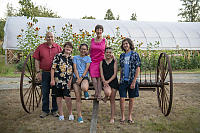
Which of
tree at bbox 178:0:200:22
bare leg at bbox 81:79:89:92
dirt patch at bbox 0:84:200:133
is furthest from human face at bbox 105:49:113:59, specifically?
tree at bbox 178:0:200:22

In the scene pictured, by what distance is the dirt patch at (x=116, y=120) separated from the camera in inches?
135

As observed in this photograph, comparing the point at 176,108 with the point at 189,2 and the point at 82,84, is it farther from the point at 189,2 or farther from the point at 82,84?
the point at 189,2

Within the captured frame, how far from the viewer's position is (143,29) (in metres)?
17.6

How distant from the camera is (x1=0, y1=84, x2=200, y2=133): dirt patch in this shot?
344 centimetres

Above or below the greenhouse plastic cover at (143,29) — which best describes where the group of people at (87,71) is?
below

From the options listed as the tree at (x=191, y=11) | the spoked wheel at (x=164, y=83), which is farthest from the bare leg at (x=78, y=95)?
the tree at (x=191, y=11)

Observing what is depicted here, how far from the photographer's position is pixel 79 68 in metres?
3.96

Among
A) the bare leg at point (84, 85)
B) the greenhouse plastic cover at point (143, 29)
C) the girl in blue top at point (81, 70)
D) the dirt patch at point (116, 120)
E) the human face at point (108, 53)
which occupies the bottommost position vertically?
the dirt patch at point (116, 120)

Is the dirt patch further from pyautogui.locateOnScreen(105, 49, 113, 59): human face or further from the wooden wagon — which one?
pyautogui.locateOnScreen(105, 49, 113, 59): human face

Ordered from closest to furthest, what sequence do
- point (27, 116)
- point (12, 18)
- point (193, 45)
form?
point (27, 116) → point (12, 18) → point (193, 45)

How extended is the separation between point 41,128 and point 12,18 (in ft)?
48.4

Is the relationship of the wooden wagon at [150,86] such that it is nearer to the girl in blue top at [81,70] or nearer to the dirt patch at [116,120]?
the dirt patch at [116,120]

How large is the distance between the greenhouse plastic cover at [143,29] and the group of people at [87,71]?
11.6m

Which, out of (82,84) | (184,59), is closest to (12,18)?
(184,59)
